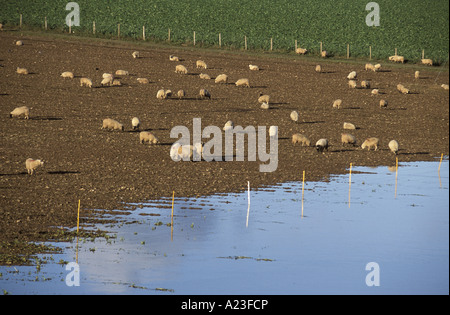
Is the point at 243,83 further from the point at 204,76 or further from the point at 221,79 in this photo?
the point at 204,76

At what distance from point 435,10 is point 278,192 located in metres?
73.5

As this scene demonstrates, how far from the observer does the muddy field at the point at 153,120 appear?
90.9ft

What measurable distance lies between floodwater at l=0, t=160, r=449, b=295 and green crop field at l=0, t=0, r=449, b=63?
150ft

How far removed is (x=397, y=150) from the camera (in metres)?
37.0

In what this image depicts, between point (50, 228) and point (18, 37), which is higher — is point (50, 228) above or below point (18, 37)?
below

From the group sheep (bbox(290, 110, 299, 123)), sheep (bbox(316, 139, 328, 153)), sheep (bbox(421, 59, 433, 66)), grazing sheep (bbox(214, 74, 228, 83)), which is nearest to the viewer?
sheep (bbox(316, 139, 328, 153))

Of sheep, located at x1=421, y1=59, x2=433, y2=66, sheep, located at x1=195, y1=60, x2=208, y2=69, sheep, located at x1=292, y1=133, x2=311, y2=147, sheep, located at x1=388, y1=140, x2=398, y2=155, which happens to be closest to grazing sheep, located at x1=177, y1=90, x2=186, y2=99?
sheep, located at x1=195, y1=60, x2=208, y2=69

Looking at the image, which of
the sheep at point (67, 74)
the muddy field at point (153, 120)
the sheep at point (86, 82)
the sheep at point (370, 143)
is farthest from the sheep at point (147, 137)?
the sheep at point (67, 74)

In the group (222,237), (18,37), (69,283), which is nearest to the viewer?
(69,283)

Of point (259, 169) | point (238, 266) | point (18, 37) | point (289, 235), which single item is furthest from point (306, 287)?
point (18, 37)

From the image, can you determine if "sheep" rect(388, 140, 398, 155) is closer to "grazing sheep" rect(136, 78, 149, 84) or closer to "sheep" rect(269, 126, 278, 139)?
"sheep" rect(269, 126, 278, 139)

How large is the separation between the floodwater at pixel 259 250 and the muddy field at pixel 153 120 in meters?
1.88

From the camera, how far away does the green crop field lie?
7562 cm

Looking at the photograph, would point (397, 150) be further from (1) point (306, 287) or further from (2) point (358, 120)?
(1) point (306, 287)
